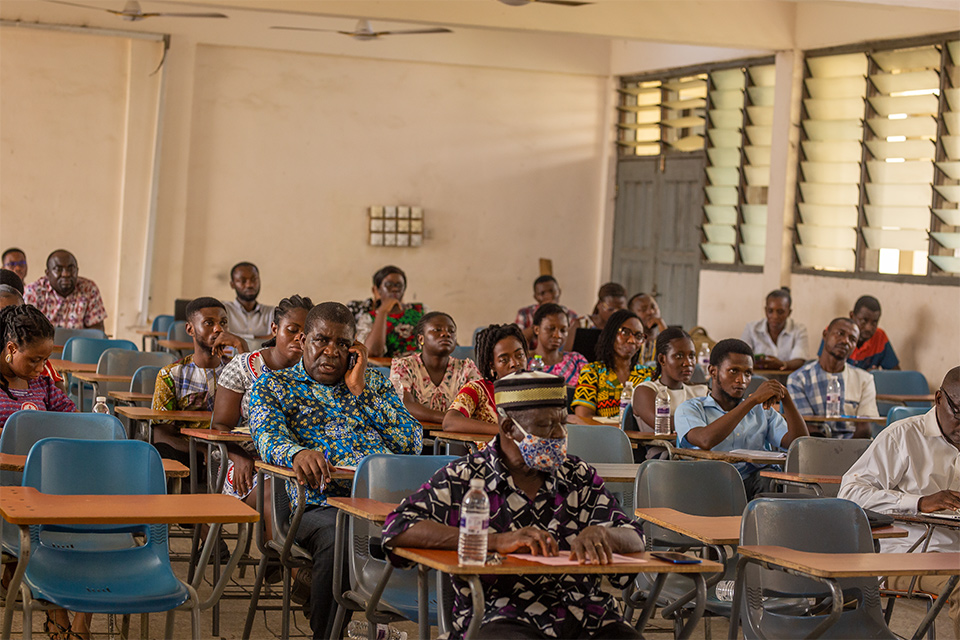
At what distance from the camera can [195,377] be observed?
6062 mm

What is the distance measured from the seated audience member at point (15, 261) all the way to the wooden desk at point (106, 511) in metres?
7.74

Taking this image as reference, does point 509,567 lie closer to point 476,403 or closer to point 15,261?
point 476,403

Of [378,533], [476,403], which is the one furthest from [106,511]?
[476,403]

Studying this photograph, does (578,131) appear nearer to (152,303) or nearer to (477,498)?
(152,303)

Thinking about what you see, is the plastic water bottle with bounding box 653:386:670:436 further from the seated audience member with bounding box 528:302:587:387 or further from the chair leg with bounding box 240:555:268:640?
the chair leg with bounding box 240:555:268:640

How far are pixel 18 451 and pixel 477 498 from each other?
223 centimetres

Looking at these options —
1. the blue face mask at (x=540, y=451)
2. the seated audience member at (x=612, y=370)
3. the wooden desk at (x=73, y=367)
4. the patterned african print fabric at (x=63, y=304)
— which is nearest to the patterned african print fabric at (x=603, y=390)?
the seated audience member at (x=612, y=370)

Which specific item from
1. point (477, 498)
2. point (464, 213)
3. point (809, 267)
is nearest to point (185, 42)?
point (464, 213)

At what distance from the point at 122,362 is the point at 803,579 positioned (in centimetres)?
471

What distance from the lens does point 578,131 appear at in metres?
14.1

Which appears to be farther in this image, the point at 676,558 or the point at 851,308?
the point at 851,308

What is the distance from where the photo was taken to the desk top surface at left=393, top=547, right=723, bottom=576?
9.64 feet

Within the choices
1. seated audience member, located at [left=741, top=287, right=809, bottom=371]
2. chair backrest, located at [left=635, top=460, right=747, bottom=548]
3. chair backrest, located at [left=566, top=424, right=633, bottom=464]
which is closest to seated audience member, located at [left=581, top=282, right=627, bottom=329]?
seated audience member, located at [left=741, top=287, right=809, bottom=371]

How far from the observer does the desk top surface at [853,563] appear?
3.41m
